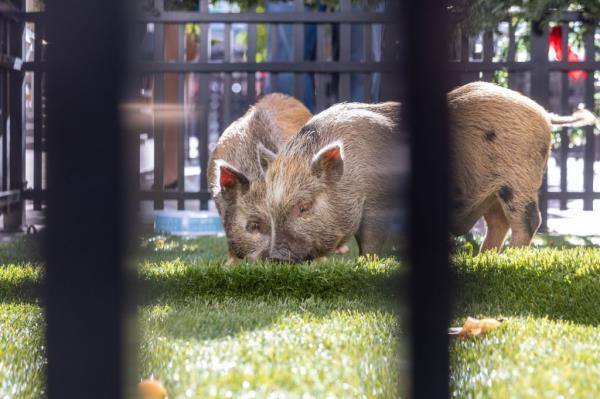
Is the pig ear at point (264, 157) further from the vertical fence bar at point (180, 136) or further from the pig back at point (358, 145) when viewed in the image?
the vertical fence bar at point (180, 136)

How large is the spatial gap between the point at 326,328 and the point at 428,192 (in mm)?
1700

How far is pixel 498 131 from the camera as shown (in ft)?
12.5

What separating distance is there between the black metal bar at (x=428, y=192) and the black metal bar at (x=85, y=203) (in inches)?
7.5

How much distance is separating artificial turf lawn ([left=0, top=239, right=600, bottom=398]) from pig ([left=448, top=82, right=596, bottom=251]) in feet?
1.26

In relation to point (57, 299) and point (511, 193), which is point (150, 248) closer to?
point (511, 193)

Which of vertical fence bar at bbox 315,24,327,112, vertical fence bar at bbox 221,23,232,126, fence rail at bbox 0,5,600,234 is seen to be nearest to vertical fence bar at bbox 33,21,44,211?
Result: fence rail at bbox 0,5,600,234

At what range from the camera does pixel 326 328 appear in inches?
90.6

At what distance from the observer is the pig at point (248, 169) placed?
378cm

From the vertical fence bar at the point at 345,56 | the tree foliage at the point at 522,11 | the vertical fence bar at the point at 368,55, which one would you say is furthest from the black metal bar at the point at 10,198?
the tree foliage at the point at 522,11

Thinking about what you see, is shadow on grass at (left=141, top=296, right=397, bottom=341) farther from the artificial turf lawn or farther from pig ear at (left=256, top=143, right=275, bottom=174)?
pig ear at (left=256, top=143, right=275, bottom=174)

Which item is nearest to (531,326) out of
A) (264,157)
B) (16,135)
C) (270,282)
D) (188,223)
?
(270,282)

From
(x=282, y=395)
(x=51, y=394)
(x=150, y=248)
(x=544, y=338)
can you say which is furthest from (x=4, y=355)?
(x=150, y=248)

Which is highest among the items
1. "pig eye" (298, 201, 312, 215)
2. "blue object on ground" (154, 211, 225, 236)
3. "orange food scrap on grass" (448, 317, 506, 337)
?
"pig eye" (298, 201, 312, 215)

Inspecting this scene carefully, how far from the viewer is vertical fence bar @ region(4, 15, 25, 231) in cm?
589
